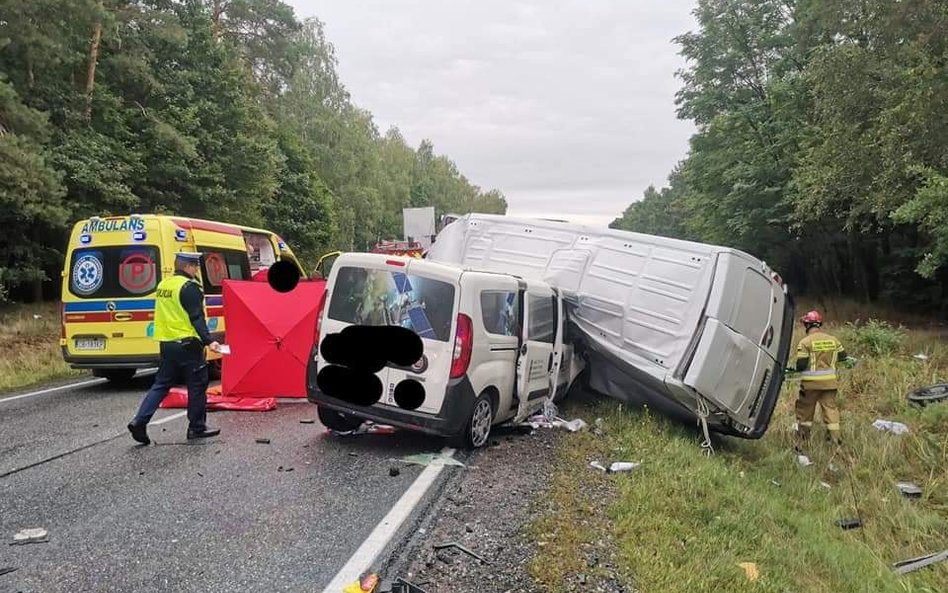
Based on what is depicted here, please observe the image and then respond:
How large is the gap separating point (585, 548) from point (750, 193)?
2636 centimetres

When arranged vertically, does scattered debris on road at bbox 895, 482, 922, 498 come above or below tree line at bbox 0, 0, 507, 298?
below

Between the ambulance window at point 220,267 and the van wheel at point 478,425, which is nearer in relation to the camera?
the van wheel at point 478,425

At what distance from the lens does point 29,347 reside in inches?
525

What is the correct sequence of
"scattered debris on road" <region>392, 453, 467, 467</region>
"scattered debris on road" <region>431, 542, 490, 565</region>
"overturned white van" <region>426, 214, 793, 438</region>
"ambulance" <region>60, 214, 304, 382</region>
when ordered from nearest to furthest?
1. "scattered debris on road" <region>431, 542, 490, 565</region>
2. "scattered debris on road" <region>392, 453, 467, 467</region>
3. "overturned white van" <region>426, 214, 793, 438</region>
4. "ambulance" <region>60, 214, 304, 382</region>

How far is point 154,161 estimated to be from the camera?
72.5ft

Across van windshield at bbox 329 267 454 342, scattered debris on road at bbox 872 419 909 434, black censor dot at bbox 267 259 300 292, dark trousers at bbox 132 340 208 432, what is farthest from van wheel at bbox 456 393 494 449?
scattered debris on road at bbox 872 419 909 434

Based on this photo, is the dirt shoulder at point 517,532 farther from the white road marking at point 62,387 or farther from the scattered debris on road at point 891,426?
the scattered debris on road at point 891,426

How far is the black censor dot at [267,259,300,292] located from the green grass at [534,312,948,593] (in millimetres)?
3733

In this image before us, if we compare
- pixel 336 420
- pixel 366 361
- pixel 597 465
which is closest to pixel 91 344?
pixel 336 420

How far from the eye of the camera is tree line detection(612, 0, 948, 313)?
1430 cm

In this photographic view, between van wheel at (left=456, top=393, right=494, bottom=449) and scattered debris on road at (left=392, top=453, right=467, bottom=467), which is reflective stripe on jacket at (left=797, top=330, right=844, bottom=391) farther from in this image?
scattered debris on road at (left=392, top=453, right=467, bottom=467)

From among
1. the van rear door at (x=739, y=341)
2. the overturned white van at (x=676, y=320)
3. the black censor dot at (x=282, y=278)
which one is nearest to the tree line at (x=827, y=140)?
the van rear door at (x=739, y=341)

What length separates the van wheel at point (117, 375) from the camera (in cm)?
990

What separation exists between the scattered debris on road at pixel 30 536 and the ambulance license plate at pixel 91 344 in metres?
5.45
